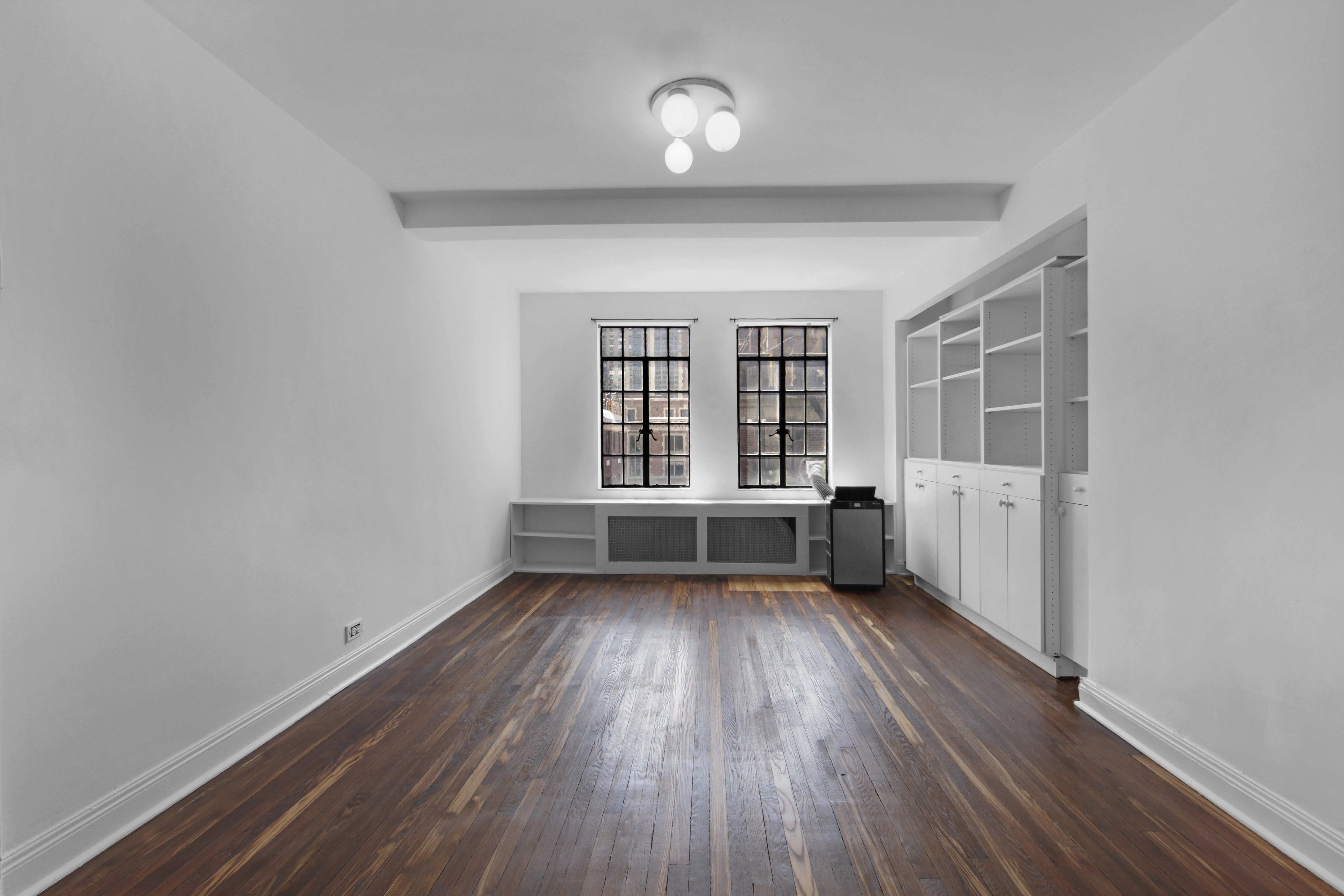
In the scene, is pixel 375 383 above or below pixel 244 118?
below

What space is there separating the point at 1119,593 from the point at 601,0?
3091 mm

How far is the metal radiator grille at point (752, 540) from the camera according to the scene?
6.19m

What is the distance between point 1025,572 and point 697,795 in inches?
96.4

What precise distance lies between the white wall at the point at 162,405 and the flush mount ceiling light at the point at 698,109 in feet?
5.58

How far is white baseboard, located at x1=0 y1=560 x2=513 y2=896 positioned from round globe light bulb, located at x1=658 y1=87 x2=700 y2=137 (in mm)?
2961

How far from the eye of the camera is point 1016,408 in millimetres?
3814

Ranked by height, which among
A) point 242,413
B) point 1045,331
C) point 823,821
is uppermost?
point 1045,331

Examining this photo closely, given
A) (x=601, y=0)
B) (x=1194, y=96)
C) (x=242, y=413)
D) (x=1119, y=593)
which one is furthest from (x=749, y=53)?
(x=1119, y=593)

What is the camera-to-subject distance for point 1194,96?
2.40 meters

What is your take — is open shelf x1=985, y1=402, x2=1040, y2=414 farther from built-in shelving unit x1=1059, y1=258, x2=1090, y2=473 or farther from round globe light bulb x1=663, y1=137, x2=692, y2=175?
round globe light bulb x1=663, y1=137, x2=692, y2=175

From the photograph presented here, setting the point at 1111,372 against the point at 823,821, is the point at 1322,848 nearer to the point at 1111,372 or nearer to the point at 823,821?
the point at 823,821

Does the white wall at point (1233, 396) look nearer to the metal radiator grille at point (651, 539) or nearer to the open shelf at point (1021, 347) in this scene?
the open shelf at point (1021, 347)

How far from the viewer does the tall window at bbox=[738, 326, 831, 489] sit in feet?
22.1

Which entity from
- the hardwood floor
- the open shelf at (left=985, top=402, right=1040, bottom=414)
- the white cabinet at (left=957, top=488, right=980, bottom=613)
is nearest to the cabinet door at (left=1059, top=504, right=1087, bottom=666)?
the hardwood floor
